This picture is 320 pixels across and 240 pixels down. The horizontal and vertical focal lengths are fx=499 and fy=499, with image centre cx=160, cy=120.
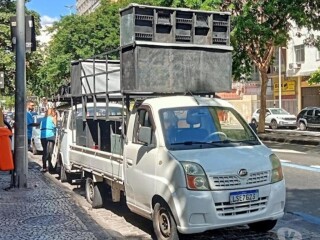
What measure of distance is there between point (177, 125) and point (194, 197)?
3.89 feet

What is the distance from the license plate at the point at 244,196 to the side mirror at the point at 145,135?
131 centimetres

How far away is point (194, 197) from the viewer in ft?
18.1

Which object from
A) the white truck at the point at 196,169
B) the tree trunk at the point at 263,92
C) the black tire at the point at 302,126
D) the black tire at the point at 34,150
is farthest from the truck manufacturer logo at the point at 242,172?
the black tire at the point at 302,126

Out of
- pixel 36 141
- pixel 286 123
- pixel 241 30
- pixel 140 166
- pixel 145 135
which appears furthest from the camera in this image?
pixel 286 123

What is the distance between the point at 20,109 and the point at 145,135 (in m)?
4.70

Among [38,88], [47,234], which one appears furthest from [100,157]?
[38,88]

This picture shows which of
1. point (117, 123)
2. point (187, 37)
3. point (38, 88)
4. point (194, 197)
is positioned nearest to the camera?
point (194, 197)

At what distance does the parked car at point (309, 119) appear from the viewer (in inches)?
1262

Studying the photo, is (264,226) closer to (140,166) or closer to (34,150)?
(140,166)

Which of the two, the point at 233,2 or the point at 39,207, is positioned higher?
the point at 233,2

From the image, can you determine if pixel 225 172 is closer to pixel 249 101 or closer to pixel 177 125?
pixel 177 125

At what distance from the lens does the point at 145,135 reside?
6312mm

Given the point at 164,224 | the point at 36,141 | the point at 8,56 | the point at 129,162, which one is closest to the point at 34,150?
the point at 36,141

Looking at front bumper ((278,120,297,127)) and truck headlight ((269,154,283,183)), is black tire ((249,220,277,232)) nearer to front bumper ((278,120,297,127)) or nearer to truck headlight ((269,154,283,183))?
truck headlight ((269,154,283,183))
